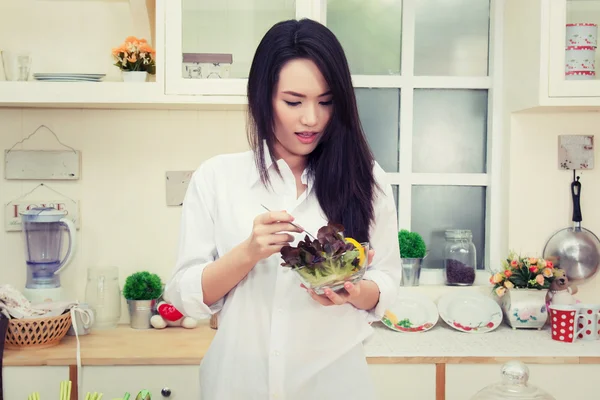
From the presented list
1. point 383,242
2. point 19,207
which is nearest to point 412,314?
point 383,242

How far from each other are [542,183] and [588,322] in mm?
557

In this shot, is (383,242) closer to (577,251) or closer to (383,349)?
(383,349)

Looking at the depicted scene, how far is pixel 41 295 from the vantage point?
8.32 feet

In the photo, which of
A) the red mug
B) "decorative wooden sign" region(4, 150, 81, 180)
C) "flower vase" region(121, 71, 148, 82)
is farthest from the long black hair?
"decorative wooden sign" region(4, 150, 81, 180)

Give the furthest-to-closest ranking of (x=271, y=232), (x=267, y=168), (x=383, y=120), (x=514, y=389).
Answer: (x=383, y=120) < (x=267, y=168) < (x=271, y=232) < (x=514, y=389)

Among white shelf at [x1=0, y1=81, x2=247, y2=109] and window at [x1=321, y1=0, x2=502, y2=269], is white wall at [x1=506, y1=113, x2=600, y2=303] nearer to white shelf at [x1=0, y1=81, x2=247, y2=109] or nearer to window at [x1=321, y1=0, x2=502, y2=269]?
window at [x1=321, y1=0, x2=502, y2=269]

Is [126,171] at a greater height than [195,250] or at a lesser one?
greater

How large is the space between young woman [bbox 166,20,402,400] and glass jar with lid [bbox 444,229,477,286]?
1392 millimetres

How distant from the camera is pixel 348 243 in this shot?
1.22 meters

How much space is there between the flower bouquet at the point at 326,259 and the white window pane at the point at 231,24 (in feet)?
4.21

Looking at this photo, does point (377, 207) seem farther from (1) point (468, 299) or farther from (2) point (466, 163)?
(2) point (466, 163)

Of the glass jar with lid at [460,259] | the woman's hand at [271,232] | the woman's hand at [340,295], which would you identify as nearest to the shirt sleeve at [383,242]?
the woman's hand at [340,295]

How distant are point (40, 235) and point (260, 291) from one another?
4.78ft

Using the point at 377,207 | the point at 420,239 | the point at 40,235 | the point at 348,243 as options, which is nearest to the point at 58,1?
the point at 40,235
